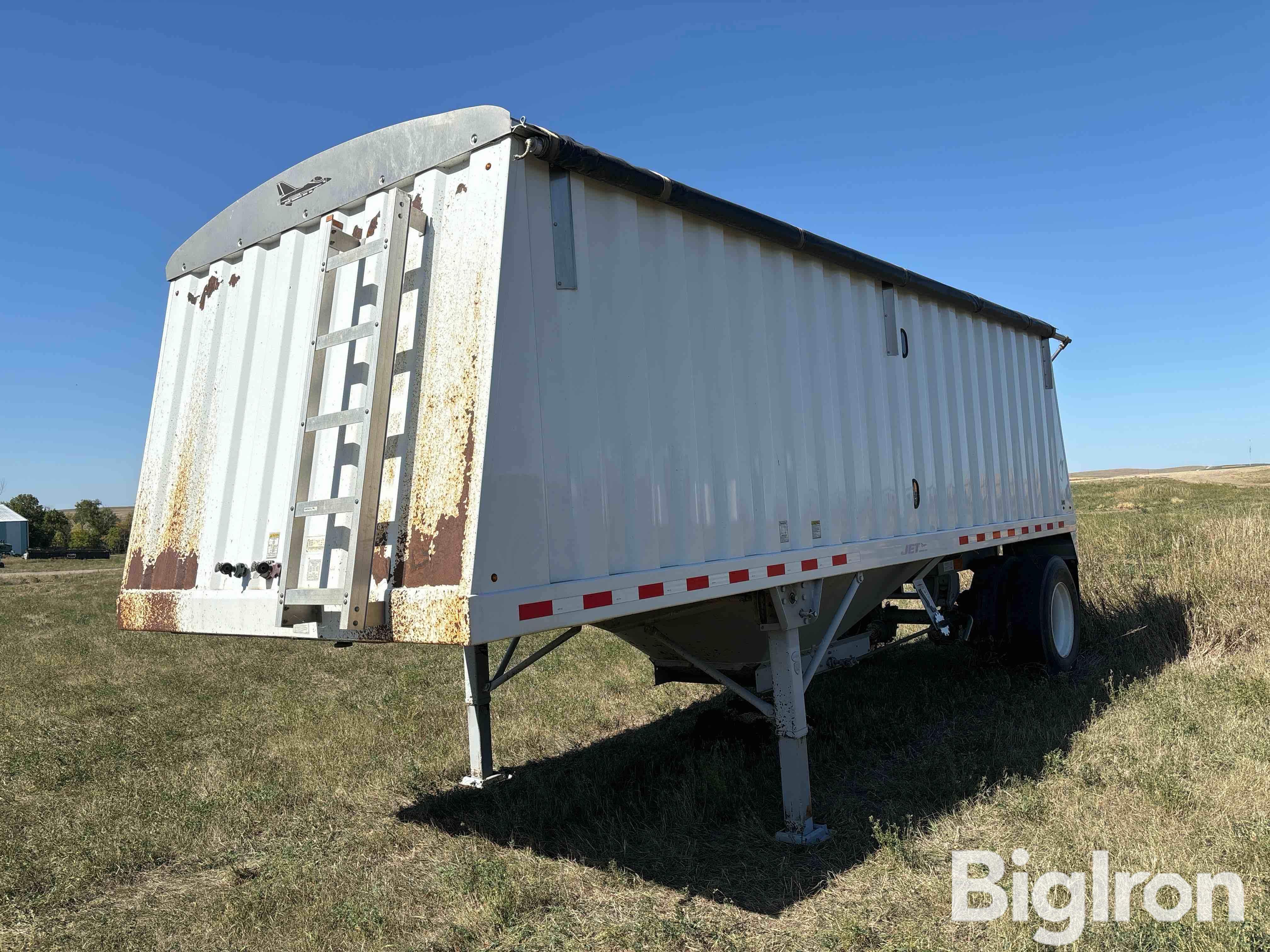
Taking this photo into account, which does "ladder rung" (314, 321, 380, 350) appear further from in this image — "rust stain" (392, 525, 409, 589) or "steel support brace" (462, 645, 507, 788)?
"steel support brace" (462, 645, 507, 788)

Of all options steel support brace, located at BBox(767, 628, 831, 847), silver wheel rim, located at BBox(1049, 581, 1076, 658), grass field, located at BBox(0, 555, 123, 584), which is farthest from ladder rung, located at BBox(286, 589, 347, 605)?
grass field, located at BBox(0, 555, 123, 584)

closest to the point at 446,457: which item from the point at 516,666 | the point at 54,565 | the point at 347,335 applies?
the point at 347,335

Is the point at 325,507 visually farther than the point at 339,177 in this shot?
No

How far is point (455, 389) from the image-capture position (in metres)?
3.81

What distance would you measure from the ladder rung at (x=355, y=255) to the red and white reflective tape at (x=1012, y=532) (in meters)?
4.97

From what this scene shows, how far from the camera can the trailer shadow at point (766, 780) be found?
4816 mm

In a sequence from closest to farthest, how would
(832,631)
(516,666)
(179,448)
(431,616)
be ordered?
(431,616), (179,448), (832,631), (516,666)

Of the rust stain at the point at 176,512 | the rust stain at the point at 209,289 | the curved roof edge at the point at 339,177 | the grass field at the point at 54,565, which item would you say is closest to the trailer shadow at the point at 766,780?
the rust stain at the point at 176,512

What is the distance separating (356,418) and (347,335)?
41 centimetres

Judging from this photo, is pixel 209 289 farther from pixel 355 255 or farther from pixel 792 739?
pixel 792 739

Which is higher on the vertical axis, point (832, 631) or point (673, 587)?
point (673, 587)

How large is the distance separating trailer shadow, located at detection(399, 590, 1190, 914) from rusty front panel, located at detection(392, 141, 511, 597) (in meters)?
1.98

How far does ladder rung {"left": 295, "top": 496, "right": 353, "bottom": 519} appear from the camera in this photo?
12.7 feet

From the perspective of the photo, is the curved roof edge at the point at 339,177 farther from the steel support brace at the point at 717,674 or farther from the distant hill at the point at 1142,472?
the distant hill at the point at 1142,472
